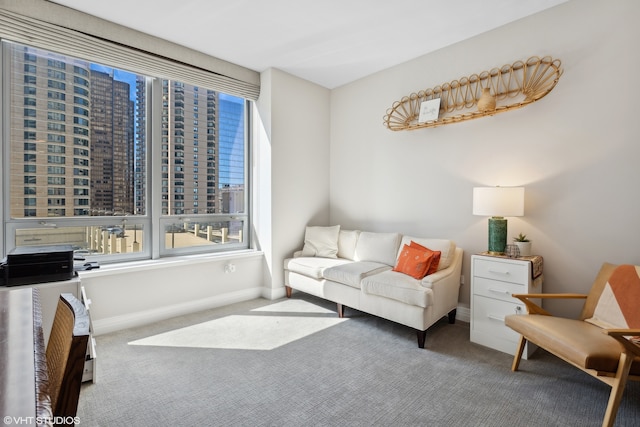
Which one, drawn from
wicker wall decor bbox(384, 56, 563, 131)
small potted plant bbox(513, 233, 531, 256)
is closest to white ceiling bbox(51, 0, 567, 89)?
wicker wall decor bbox(384, 56, 563, 131)

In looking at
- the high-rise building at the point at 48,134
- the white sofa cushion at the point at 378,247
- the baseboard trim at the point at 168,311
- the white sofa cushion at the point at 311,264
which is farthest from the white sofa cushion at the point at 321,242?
the high-rise building at the point at 48,134

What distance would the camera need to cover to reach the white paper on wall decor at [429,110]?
3.33 m

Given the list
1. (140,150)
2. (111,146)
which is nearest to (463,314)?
(140,150)

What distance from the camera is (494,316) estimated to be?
2.61 m

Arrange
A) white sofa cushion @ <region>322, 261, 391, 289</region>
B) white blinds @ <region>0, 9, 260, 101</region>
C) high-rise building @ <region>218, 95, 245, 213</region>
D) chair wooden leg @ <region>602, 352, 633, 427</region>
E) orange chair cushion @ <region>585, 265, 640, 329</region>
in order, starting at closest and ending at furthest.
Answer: chair wooden leg @ <region>602, 352, 633, 427</region>
orange chair cushion @ <region>585, 265, 640, 329</region>
white blinds @ <region>0, 9, 260, 101</region>
white sofa cushion @ <region>322, 261, 391, 289</region>
high-rise building @ <region>218, 95, 245, 213</region>

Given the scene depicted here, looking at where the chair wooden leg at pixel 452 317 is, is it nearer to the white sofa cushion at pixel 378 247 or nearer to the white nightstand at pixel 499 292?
the white nightstand at pixel 499 292

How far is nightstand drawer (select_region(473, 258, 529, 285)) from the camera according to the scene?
2.46 meters

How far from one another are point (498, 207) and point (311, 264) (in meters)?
1.98

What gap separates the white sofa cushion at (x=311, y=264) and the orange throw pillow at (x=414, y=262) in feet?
2.55

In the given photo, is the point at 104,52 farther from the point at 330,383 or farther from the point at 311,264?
the point at 330,383

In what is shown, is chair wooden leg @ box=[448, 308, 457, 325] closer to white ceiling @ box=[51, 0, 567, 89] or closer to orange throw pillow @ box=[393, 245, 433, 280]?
orange throw pillow @ box=[393, 245, 433, 280]

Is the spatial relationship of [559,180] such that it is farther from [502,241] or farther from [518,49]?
[518,49]

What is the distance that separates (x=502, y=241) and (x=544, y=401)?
122 cm

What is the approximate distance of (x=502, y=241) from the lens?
2721mm
